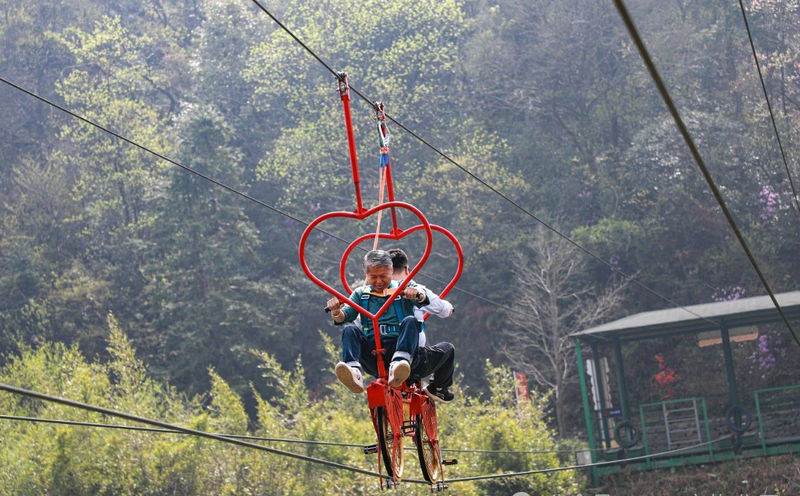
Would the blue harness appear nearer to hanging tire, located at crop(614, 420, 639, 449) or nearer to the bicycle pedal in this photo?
the bicycle pedal

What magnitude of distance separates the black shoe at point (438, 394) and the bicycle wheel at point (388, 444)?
45 cm

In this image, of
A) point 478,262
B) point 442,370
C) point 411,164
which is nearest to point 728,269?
point 478,262

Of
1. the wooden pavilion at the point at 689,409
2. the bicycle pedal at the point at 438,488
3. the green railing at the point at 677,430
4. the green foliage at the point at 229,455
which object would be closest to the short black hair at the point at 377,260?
the bicycle pedal at the point at 438,488

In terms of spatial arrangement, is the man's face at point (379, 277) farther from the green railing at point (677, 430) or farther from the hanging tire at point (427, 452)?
the green railing at point (677, 430)

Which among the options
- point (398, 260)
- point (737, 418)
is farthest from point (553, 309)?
point (398, 260)

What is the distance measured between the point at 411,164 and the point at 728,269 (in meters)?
11.1

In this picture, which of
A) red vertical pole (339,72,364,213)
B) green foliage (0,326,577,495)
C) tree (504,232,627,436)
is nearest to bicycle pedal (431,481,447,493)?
red vertical pole (339,72,364,213)

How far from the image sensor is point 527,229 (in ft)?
113

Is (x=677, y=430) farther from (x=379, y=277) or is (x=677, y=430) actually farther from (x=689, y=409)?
(x=379, y=277)

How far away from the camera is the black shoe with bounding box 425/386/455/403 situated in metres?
7.23

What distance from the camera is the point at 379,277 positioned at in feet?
21.3

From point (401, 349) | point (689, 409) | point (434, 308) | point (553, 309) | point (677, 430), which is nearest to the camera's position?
point (401, 349)

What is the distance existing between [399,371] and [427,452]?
1386mm

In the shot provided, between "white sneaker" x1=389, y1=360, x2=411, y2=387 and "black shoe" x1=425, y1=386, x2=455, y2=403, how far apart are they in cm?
97
